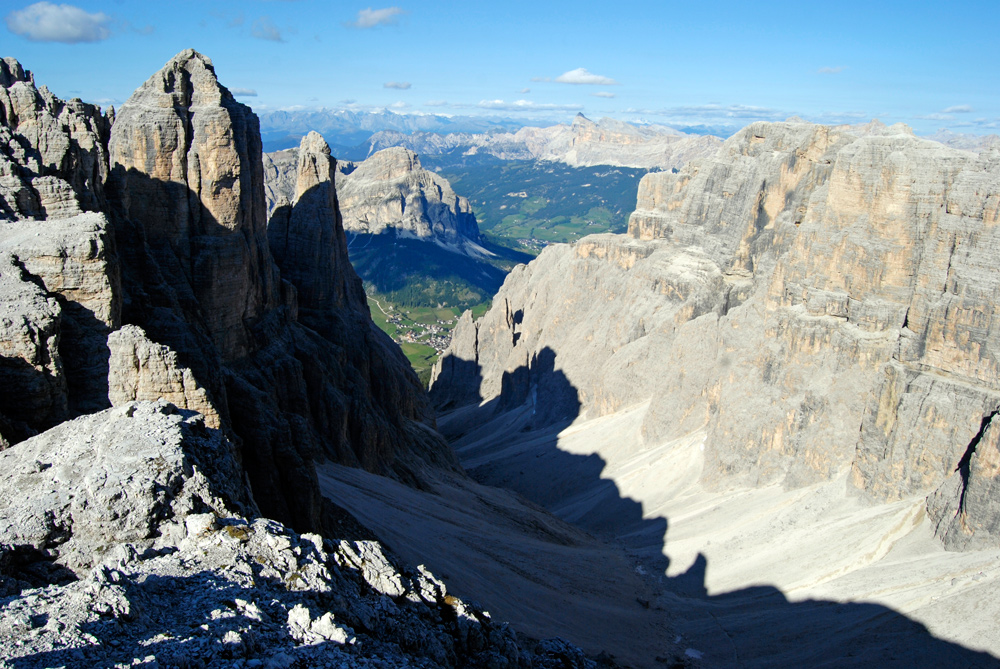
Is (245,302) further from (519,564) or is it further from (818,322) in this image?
(818,322)

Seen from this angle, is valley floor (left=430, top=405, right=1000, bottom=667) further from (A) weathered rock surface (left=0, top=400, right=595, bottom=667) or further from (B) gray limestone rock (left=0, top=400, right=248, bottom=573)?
(B) gray limestone rock (left=0, top=400, right=248, bottom=573)

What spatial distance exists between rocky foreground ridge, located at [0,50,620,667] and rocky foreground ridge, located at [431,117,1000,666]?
30.1 m

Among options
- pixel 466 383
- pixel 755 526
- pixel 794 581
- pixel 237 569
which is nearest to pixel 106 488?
pixel 237 569

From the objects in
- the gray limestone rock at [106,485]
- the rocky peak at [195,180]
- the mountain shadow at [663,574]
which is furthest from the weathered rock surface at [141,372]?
the mountain shadow at [663,574]

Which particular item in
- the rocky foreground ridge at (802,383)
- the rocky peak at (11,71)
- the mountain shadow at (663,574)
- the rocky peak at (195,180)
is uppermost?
the rocky peak at (11,71)

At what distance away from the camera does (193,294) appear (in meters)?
42.9

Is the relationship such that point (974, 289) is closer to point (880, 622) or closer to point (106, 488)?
point (880, 622)

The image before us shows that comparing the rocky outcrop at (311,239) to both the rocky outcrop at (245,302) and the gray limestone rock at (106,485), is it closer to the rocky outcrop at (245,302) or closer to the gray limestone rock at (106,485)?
the rocky outcrop at (245,302)

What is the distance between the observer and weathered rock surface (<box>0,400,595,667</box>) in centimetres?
1292

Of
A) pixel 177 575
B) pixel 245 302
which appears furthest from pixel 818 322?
pixel 177 575

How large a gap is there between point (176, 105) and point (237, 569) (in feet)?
126

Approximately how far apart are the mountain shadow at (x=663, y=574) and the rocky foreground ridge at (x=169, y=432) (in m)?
20.7

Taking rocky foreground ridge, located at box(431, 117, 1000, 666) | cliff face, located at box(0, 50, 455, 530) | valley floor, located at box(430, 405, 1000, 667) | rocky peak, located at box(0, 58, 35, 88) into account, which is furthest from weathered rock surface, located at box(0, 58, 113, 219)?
rocky foreground ridge, located at box(431, 117, 1000, 666)

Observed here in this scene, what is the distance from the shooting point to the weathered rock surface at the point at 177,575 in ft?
42.4
